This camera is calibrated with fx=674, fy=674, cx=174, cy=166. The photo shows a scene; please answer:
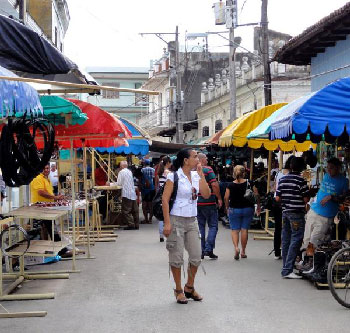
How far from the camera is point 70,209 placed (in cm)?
1103

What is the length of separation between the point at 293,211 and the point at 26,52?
15.4ft

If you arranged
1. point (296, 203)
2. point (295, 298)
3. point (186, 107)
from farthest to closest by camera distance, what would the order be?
point (186, 107) → point (296, 203) → point (295, 298)

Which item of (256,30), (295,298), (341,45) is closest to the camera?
(295,298)

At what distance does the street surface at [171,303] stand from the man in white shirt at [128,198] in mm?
6357

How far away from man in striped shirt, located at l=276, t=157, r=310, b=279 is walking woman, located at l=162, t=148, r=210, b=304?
210 centimetres

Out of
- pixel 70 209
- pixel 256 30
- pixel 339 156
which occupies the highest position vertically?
Result: pixel 256 30

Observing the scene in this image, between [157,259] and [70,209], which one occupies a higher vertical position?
[70,209]

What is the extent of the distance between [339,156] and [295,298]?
3448 millimetres

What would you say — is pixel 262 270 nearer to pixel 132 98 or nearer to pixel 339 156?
pixel 339 156

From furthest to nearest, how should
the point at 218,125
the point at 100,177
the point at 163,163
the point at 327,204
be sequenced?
the point at 218,125
the point at 100,177
the point at 163,163
the point at 327,204

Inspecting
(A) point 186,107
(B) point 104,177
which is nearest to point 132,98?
(A) point 186,107

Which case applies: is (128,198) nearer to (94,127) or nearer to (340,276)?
(94,127)

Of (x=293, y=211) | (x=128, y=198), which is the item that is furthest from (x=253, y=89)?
(x=293, y=211)

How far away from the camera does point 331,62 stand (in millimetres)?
18781
